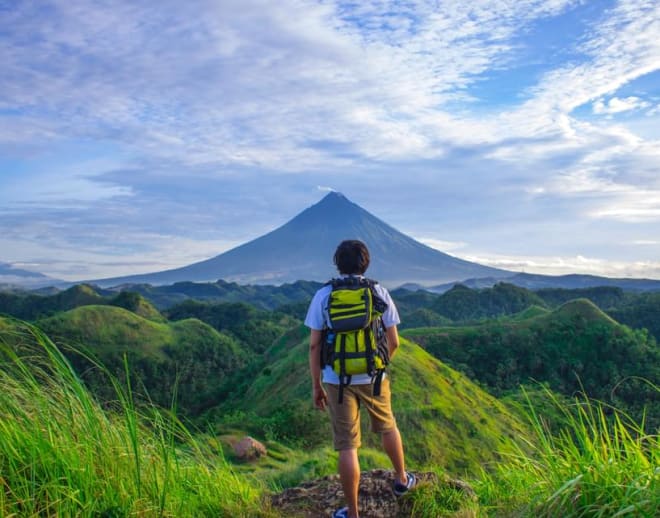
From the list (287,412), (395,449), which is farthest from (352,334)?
(287,412)

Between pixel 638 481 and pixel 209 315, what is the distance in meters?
75.2

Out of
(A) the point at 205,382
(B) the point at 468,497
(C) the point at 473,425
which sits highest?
(B) the point at 468,497

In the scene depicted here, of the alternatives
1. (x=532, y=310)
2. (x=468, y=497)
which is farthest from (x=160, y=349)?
(x=468, y=497)

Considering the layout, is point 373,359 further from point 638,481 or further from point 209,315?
point 209,315

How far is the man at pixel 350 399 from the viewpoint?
4145 mm

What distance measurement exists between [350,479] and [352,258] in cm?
153

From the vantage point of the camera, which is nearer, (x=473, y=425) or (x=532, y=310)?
(x=473, y=425)

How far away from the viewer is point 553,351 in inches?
1567

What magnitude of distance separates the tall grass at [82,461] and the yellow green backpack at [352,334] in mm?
1118

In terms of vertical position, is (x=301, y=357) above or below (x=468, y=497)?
below

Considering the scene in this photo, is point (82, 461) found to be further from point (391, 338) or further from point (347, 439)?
point (391, 338)

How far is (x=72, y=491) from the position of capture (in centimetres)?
337

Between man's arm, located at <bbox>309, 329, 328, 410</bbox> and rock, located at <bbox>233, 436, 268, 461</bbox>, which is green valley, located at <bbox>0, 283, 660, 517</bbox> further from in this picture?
man's arm, located at <bbox>309, 329, 328, 410</bbox>

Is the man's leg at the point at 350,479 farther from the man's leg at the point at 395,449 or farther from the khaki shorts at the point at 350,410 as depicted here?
the man's leg at the point at 395,449
